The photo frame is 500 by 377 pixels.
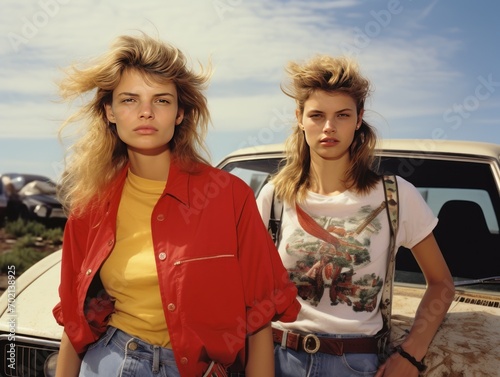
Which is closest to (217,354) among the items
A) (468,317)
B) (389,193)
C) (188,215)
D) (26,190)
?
(188,215)

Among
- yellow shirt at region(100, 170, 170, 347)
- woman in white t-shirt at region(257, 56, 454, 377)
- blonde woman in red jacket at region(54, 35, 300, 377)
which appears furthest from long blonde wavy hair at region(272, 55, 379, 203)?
yellow shirt at region(100, 170, 170, 347)

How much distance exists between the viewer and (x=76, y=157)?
2418mm

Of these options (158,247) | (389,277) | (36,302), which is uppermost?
(158,247)

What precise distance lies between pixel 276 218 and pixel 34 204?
13951mm

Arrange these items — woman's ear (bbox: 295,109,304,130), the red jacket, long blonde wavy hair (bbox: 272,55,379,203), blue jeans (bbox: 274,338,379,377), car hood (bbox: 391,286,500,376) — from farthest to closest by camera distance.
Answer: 1. woman's ear (bbox: 295,109,304,130)
2. long blonde wavy hair (bbox: 272,55,379,203)
3. car hood (bbox: 391,286,500,376)
4. blue jeans (bbox: 274,338,379,377)
5. the red jacket

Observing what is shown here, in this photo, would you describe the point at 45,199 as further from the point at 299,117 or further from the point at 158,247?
the point at 158,247

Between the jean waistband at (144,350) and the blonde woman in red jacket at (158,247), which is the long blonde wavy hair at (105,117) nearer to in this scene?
the blonde woman in red jacket at (158,247)

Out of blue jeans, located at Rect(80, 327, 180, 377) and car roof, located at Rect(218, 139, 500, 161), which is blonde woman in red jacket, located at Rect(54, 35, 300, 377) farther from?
car roof, located at Rect(218, 139, 500, 161)

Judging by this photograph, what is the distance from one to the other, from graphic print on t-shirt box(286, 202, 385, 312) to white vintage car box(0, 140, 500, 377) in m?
0.30

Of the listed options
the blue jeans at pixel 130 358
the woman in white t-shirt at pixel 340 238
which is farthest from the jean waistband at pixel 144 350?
the woman in white t-shirt at pixel 340 238

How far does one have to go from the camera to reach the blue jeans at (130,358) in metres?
1.91

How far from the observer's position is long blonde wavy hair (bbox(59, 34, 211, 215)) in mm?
2131

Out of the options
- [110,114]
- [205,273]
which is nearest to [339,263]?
[205,273]

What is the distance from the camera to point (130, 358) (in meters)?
1.93
